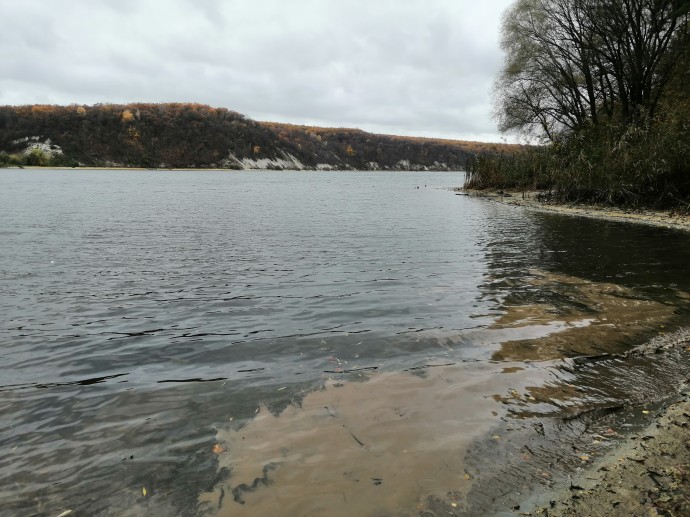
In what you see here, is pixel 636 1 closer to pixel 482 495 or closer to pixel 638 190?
pixel 638 190

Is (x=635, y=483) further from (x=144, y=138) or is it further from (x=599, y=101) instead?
(x=144, y=138)

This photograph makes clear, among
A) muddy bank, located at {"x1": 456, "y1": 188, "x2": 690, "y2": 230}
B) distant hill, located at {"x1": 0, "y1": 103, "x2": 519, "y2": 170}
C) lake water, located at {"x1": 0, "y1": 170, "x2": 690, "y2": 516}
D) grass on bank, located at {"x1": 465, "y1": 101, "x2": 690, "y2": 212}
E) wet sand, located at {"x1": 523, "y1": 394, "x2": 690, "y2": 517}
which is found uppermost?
distant hill, located at {"x1": 0, "y1": 103, "x2": 519, "y2": 170}

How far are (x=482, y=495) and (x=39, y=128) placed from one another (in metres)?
146

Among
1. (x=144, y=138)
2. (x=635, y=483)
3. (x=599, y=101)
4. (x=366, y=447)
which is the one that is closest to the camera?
(x=635, y=483)

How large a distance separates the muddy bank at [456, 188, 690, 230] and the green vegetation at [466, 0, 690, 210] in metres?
0.87

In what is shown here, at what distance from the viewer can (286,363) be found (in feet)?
19.3

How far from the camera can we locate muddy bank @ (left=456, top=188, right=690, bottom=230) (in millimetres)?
19969

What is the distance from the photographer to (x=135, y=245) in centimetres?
1503

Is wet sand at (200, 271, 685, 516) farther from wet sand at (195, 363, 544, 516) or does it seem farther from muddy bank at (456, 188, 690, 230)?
muddy bank at (456, 188, 690, 230)

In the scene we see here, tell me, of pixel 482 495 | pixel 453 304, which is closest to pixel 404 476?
pixel 482 495

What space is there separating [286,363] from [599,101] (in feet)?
137

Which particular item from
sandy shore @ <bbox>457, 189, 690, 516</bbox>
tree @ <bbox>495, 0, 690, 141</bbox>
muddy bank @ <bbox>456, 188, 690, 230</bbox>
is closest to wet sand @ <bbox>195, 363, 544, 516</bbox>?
sandy shore @ <bbox>457, 189, 690, 516</bbox>

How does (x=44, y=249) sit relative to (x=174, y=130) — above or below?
below

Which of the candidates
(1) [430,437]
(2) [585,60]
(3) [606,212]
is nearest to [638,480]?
(1) [430,437]
